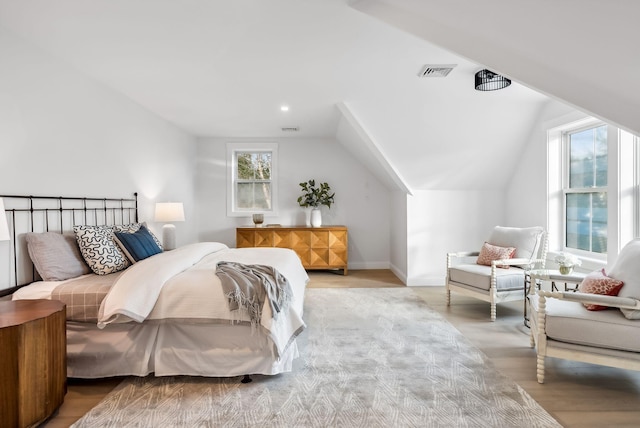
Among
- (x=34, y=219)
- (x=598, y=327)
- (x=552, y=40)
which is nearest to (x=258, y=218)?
(x=34, y=219)

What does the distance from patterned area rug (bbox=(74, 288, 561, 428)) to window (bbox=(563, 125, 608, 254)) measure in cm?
185

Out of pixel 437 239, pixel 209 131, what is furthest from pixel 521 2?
pixel 209 131

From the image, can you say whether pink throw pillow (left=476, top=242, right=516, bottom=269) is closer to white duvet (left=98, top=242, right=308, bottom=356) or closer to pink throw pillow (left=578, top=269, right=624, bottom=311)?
pink throw pillow (left=578, top=269, right=624, bottom=311)

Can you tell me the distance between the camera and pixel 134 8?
2.35m

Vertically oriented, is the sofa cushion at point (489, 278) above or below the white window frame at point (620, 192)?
below

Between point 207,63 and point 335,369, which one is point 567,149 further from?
point 207,63

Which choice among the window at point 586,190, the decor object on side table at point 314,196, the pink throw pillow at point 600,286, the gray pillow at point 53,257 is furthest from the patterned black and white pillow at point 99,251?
the window at point 586,190

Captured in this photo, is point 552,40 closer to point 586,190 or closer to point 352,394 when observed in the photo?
point 352,394

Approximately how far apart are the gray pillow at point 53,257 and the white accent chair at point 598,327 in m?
3.37

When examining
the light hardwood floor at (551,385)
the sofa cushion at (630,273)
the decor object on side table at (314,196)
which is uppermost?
the decor object on side table at (314,196)

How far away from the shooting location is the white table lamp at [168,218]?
4488 mm

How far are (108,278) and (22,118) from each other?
1338 millimetres

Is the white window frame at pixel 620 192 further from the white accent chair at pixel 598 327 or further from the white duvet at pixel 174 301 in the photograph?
the white duvet at pixel 174 301

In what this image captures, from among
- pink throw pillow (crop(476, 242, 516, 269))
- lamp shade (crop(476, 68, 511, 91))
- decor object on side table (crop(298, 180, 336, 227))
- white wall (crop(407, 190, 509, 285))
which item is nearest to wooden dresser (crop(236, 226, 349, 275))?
decor object on side table (crop(298, 180, 336, 227))
